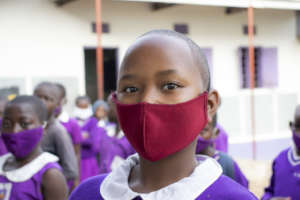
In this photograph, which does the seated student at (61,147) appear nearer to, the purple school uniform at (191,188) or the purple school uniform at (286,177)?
the purple school uniform at (286,177)

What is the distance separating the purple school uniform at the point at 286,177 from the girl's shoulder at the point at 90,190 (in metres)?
2.19

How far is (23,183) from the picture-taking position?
2441mm

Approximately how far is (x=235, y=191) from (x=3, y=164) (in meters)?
1.81

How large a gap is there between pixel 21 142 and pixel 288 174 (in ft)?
6.41

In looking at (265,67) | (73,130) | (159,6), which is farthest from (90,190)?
(265,67)

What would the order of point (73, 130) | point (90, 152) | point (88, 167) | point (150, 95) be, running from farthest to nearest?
1. point (90, 152)
2. point (88, 167)
3. point (73, 130)
4. point (150, 95)

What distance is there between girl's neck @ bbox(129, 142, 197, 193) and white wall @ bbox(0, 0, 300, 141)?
770cm

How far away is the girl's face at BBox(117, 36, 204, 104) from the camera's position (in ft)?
3.89

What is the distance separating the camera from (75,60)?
9.16 meters

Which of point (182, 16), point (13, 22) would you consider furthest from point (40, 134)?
point (182, 16)

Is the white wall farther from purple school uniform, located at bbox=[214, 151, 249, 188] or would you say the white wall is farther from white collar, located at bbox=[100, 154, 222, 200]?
white collar, located at bbox=[100, 154, 222, 200]

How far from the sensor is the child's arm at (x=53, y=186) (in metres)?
2.44

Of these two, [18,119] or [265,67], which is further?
[265,67]

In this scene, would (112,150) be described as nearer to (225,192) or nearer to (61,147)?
(61,147)
